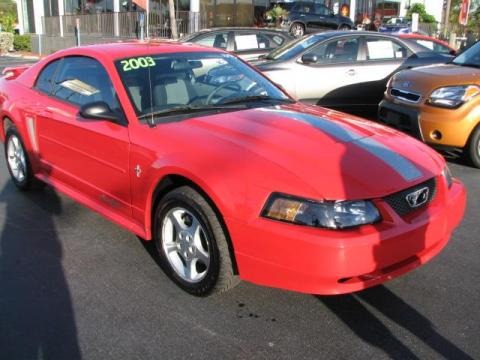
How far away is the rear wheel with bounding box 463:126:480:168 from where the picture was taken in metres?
5.99

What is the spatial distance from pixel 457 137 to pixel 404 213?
3362 mm

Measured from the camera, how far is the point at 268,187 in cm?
288

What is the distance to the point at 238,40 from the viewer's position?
1155cm

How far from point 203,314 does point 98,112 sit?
157cm

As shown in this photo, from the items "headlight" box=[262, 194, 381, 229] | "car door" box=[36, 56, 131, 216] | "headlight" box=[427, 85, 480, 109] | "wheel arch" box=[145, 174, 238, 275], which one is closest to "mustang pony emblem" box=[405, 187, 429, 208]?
"headlight" box=[262, 194, 381, 229]

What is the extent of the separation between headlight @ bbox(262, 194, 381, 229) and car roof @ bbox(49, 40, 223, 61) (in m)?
1.94

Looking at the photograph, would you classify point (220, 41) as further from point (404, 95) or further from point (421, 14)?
point (421, 14)

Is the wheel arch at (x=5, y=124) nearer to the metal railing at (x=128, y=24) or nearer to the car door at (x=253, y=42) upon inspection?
the car door at (x=253, y=42)

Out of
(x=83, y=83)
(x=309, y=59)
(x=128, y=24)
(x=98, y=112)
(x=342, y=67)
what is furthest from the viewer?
(x=128, y=24)

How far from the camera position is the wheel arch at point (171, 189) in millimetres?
3043

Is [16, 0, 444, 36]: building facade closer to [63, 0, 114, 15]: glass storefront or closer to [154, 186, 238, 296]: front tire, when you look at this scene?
[63, 0, 114, 15]: glass storefront

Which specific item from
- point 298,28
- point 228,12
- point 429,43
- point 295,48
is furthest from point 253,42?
point 228,12

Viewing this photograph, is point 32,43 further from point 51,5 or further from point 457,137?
point 457,137

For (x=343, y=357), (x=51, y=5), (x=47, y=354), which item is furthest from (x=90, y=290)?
(x=51, y=5)
